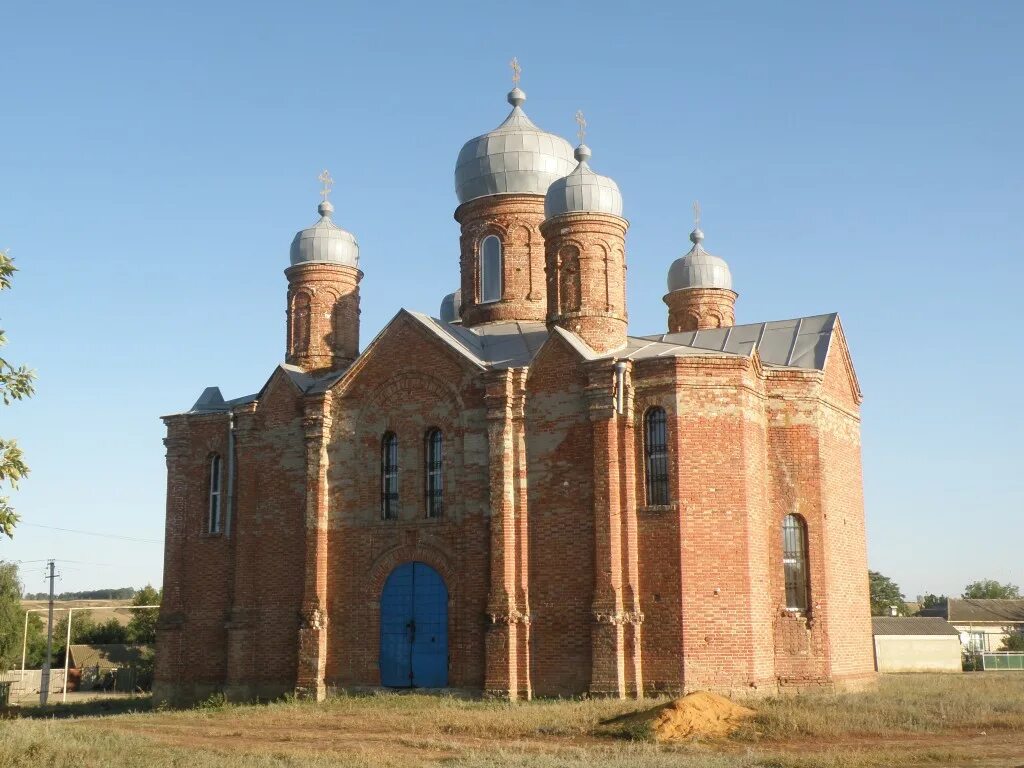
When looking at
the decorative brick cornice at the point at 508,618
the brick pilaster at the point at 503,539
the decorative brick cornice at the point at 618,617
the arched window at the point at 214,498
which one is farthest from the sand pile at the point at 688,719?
the arched window at the point at 214,498

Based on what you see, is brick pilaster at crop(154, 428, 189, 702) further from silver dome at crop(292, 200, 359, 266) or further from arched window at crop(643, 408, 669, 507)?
arched window at crop(643, 408, 669, 507)

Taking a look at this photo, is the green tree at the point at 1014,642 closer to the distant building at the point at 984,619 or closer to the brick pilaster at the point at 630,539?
the distant building at the point at 984,619

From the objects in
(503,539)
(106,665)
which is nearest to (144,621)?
(106,665)

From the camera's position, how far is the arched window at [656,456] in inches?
806

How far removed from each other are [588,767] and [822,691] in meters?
9.15

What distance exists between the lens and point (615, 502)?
20.1m

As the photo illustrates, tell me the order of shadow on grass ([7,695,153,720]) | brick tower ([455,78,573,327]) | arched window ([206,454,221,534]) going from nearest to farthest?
shadow on grass ([7,695,153,720])
arched window ([206,454,221,534])
brick tower ([455,78,573,327])

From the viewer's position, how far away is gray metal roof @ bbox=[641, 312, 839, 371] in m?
23.1

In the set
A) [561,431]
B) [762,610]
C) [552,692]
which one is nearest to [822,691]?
[762,610]

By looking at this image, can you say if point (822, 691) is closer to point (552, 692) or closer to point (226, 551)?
point (552, 692)

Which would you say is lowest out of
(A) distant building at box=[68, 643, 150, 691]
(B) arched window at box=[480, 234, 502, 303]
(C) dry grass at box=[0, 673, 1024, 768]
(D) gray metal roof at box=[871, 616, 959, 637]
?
(A) distant building at box=[68, 643, 150, 691]

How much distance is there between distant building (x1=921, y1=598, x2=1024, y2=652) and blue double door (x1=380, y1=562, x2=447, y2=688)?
40376 millimetres

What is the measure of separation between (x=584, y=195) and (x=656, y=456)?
5539 millimetres

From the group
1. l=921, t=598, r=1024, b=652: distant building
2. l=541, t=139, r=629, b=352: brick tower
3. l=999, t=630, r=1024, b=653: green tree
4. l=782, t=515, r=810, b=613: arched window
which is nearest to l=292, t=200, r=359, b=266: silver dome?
l=541, t=139, r=629, b=352: brick tower
